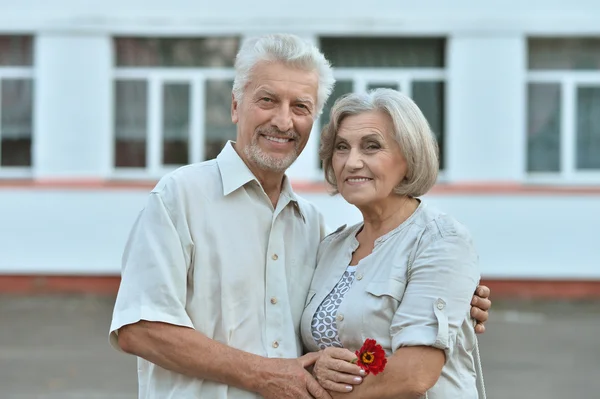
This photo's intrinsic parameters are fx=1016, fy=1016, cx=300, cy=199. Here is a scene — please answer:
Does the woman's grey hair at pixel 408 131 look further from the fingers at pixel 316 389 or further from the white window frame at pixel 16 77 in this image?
the white window frame at pixel 16 77

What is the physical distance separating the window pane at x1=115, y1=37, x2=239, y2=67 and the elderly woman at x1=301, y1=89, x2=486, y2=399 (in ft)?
34.6

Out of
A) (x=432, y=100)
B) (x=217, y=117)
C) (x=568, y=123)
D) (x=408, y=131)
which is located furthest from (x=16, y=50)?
(x=408, y=131)

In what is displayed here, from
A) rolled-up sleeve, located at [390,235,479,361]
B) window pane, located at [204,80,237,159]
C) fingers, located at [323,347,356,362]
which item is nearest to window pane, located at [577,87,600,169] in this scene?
window pane, located at [204,80,237,159]

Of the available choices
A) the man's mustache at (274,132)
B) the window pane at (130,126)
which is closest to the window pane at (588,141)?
the window pane at (130,126)

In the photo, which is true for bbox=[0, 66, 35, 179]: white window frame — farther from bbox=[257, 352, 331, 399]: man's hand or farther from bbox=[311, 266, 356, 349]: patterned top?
bbox=[257, 352, 331, 399]: man's hand

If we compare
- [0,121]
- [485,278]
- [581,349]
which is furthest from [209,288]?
[0,121]

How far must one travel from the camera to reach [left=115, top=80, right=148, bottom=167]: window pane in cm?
1392

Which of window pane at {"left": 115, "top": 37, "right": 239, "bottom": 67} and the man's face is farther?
window pane at {"left": 115, "top": 37, "right": 239, "bottom": 67}

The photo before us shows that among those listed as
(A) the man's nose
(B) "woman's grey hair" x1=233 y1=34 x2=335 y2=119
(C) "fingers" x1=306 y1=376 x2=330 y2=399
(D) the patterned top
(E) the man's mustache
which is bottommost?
(C) "fingers" x1=306 y1=376 x2=330 y2=399

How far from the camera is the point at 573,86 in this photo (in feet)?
45.1

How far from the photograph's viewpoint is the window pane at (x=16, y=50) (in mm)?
13789

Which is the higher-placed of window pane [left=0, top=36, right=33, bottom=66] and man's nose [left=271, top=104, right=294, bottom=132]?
window pane [left=0, top=36, right=33, bottom=66]

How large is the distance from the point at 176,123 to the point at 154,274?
1113 centimetres

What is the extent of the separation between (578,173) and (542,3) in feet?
7.74
